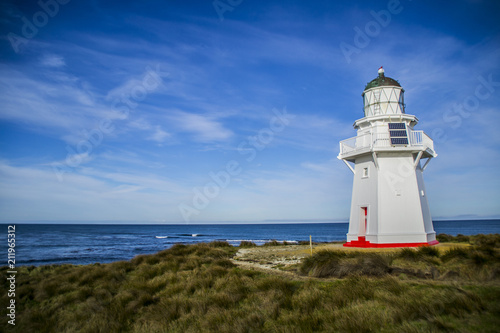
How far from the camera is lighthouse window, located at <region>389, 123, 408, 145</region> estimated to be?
15156 millimetres

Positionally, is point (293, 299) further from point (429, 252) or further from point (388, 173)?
point (388, 173)

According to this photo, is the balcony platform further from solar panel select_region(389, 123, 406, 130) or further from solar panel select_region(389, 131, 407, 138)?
solar panel select_region(389, 123, 406, 130)

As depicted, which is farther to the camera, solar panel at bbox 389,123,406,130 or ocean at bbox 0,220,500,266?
ocean at bbox 0,220,500,266

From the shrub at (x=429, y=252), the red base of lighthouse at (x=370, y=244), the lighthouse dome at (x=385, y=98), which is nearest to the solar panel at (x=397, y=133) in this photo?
the lighthouse dome at (x=385, y=98)

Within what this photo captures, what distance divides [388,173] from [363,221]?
2.86 metres

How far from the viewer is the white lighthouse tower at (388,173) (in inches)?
576

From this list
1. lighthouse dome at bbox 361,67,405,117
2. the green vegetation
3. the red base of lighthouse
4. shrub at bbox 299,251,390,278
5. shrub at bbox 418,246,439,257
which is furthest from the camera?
lighthouse dome at bbox 361,67,405,117

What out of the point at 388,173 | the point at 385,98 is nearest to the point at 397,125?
the point at 385,98

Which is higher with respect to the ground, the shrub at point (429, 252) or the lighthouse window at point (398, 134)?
the lighthouse window at point (398, 134)

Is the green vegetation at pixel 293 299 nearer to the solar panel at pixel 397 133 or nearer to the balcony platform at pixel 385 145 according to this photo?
the balcony platform at pixel 385 145

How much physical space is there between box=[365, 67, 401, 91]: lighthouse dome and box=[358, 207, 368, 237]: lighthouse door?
6.59m

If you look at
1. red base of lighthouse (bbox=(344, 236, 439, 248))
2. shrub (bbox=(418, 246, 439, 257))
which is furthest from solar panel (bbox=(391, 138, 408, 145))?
shrub (bbox=(418, 246, 439, 257))

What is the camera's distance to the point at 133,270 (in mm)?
12711

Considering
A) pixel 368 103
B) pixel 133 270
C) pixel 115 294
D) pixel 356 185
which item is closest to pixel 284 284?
pixel 115 294
